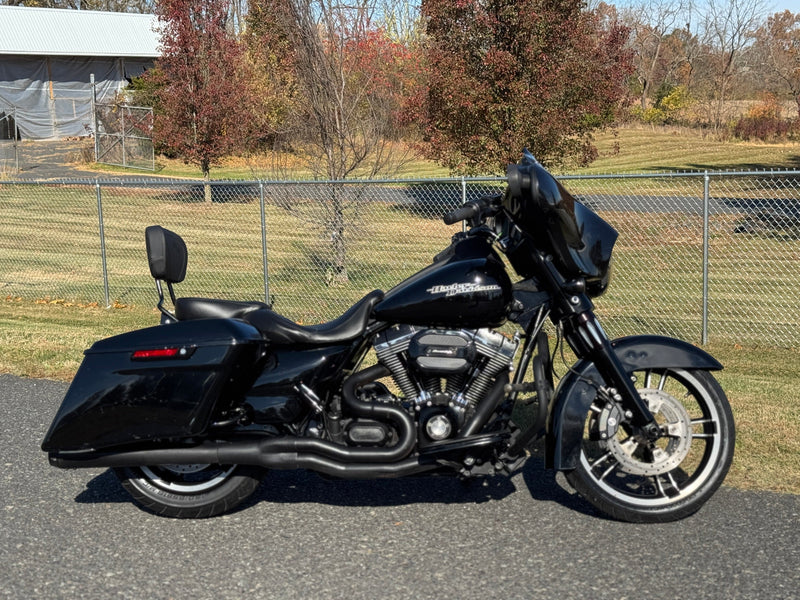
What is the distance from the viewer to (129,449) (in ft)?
15.3

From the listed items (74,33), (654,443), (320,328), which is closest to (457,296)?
(320,328)

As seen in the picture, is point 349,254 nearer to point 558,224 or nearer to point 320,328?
point 320,328

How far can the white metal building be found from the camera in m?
40.2

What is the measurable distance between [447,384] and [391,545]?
0.80m

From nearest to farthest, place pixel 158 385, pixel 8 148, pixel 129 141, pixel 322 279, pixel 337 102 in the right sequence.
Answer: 1. pixel 158 385
2. pixel 337 102
3. pixel 322 279
4. pixel 129 141
5. pixel 8 148

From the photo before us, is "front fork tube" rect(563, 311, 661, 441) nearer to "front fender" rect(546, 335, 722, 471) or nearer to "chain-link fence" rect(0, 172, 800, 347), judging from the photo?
"front fender" rect(546, 335, 722, 471)

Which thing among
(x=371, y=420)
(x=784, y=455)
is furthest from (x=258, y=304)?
(x=784, y=455)

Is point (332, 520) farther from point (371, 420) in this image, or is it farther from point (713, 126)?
point (713, 126)

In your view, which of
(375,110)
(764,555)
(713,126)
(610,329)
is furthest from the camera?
(713,126)

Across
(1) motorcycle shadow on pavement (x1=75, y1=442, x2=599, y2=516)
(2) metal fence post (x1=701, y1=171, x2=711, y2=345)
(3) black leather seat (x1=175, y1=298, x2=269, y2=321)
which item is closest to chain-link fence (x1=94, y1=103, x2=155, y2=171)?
(2) metal fence post (x1=701, y1=171, x2=711, y2=345)

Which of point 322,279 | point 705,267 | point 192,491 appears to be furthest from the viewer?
point 322,279

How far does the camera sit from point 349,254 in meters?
12.6

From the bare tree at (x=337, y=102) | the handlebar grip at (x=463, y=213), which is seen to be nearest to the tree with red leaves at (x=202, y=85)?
the bare tree at (x=337, y=102)

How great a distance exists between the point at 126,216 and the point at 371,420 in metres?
16.6
